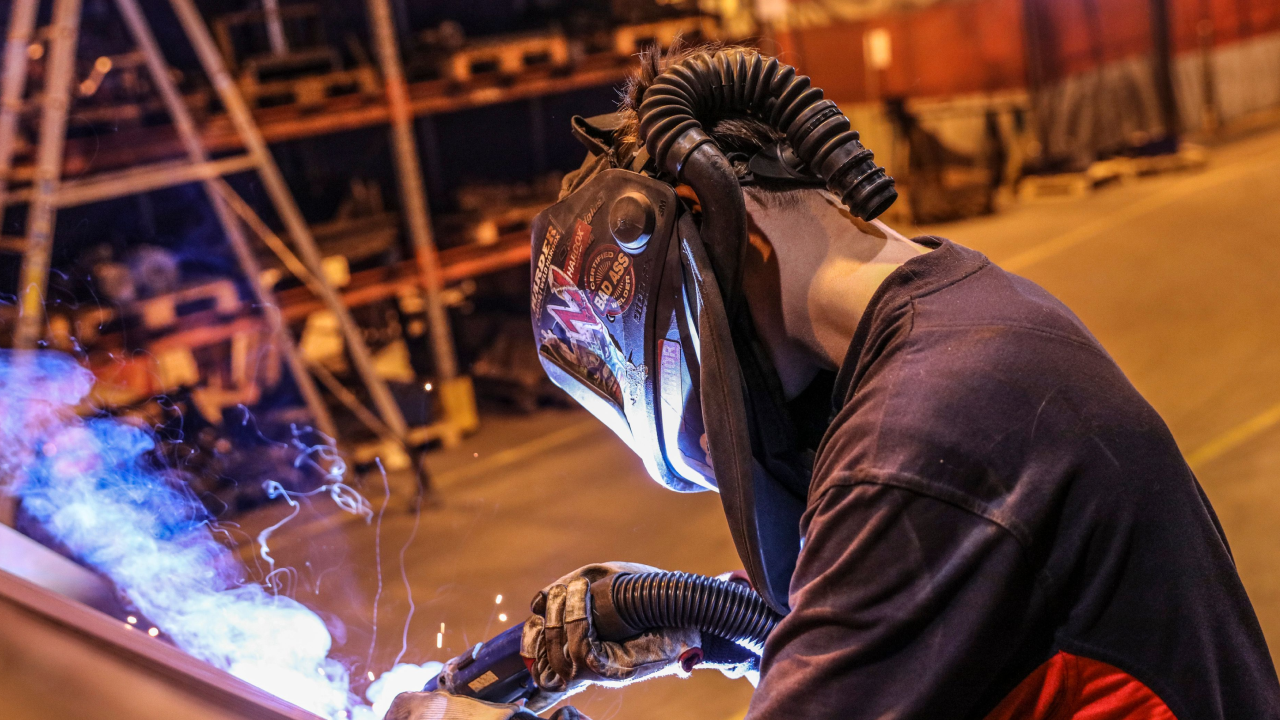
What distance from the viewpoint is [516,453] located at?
496cm

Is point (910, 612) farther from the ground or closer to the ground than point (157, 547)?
farther from the ground

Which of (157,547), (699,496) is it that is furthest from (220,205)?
(157,547)

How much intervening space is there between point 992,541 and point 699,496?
3101 mm

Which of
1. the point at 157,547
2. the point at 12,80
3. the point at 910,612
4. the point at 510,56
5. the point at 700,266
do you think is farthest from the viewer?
the point at 510,56

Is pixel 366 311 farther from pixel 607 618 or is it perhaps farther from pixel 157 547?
pixel 607 618

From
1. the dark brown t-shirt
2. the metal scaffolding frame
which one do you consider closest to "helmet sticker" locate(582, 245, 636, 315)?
the dark brown t-shirt

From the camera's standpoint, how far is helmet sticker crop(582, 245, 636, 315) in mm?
1334

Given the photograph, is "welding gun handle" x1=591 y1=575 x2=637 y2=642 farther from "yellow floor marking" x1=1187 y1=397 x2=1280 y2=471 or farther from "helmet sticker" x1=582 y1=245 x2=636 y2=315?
"yellow floor marking" x1=1187 y1=397 x2=1280 y2=471

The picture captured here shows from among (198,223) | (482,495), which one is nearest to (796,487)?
(482,495)

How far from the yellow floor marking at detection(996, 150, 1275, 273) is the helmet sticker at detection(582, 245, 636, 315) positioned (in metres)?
5.53

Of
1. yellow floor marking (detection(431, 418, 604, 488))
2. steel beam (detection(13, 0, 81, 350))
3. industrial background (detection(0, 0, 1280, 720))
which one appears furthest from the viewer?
yellow floor marking (detection(431, 418, 604, 488))

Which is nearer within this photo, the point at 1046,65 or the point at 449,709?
the point at 449,709

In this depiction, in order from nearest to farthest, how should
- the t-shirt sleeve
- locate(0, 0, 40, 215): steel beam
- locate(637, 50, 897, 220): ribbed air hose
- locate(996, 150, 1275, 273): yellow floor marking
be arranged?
the t-shirt sleeve < locate(637, 50, 897, 220): ribbed air hose < locate(0, 0, 40, 215): steel beam < locate(996, 150, 1275, 273): yellow floor marking

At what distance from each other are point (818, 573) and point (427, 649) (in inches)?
43.0
